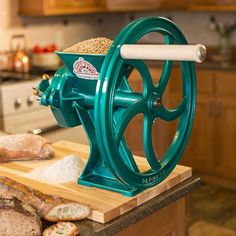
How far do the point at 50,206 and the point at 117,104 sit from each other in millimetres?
312

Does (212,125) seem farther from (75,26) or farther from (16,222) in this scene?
(16,222)

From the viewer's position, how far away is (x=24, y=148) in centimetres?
166

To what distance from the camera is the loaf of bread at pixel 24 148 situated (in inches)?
65.1

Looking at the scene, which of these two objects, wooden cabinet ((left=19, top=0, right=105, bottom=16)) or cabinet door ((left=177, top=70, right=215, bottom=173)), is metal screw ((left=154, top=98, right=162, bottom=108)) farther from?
wooden cabinet ((left=19, top=0, right=105, bottom=16))

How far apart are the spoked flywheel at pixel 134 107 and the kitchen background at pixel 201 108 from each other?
1.92 meters

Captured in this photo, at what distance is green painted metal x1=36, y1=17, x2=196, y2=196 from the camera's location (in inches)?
49.3

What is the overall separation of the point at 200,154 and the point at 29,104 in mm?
1496

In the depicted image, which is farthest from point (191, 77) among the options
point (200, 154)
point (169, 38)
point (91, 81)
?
point (200, 154)

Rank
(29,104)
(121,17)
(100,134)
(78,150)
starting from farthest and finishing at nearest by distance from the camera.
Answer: (121,17), (29,104), (78,150), (100,134)

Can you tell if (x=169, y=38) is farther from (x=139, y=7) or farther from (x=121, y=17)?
(x=121, y=17)

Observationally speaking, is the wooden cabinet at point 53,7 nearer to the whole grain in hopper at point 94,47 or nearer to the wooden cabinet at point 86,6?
the wooden cabinet at point 86,6

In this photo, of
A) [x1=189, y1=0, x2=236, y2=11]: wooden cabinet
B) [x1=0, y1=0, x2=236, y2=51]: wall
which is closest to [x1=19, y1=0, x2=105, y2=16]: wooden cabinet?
[x1=0, y1=0, x2=236, y2=51]: wall

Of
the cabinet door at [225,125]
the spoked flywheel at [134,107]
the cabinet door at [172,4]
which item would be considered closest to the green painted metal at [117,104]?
the spoked flywheel at [134,107]

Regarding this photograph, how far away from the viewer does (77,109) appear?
1.44 m
